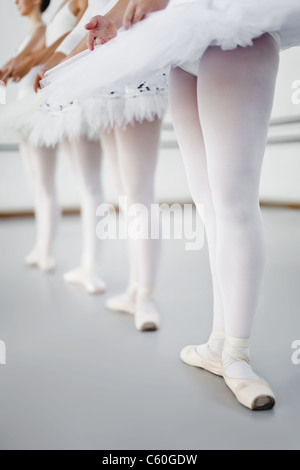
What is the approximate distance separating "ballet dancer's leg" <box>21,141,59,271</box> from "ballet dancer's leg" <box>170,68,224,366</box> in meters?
0.86

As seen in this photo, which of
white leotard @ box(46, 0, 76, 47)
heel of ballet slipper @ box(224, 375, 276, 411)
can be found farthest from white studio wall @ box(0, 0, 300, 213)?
heel of ballet slipper @ box(224, 375, 276, 411)

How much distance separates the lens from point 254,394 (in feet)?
2.00

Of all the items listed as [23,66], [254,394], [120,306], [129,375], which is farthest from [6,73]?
[254,394]

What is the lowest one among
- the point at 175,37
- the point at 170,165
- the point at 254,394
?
the point at 254,394

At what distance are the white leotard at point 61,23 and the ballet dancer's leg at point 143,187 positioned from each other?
31 cm

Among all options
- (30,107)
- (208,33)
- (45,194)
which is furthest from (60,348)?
(45,194)

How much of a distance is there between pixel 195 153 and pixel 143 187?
293 mm

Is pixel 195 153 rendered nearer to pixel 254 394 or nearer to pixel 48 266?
pixel 254 394

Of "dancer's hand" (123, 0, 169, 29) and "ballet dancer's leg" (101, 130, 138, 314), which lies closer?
"dancer's hand" (123, 0, 169, 29)

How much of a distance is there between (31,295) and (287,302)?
2.26 ft

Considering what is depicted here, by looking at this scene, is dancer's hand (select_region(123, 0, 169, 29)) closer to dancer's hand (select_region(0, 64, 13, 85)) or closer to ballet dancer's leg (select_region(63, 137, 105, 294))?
dancer's hand (select_region(0, 64, 13, 85))

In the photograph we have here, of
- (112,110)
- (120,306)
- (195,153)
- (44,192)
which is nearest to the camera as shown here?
(195,153)

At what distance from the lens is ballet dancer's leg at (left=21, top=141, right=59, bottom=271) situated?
1.49 m
